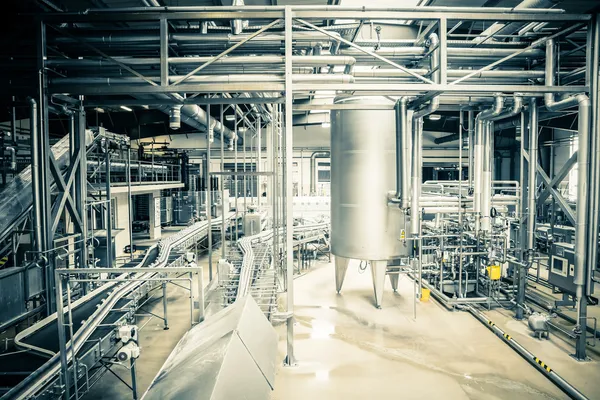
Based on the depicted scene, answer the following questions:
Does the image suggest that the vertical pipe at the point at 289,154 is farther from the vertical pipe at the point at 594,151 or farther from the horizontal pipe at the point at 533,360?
the vertical pipe at the point at 594,151

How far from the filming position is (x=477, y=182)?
760cm

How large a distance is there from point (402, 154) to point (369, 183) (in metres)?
1.06

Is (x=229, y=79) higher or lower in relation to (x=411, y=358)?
higher

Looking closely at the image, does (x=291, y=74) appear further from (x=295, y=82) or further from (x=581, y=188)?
(x=581, y=188)

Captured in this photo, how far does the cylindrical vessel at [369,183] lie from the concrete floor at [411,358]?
145 centimetres

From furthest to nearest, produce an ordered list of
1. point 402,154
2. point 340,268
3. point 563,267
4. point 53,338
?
point 340,268 → point 402,154 → point 563,267 → point 53,338

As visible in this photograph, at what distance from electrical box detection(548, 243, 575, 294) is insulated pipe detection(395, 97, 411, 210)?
2677 mm

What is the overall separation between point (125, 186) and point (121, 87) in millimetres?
6896

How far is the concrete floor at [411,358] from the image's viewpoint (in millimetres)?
4730

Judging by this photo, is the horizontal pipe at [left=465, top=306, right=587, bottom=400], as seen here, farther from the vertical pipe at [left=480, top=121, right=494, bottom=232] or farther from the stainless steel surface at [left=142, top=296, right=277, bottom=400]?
the stainless steel surface at [left=142, top=296, right=277, bottom=400]

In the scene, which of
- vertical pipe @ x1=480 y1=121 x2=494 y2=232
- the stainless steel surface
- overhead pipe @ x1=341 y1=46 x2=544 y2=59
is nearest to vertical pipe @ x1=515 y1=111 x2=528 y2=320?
vertical pipe @ x1=480 y1=121 x2=494 y2=232

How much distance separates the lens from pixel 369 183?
7.41 metres

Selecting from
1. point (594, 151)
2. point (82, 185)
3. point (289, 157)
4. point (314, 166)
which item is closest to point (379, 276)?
point (289, 157)

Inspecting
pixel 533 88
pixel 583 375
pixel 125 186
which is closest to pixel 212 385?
pixel 583 375
